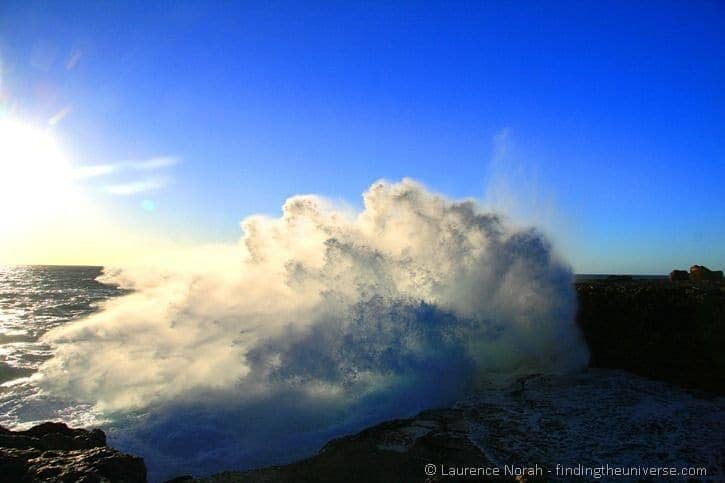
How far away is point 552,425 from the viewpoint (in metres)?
8.50

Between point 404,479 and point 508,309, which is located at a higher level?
point 508,309

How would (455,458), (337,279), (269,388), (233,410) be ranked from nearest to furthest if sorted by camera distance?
(455,458) < (233,410) < (269,388) < (337,279)

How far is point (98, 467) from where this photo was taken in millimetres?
5426

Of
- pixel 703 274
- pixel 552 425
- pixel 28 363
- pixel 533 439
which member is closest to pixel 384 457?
pixel 533 439

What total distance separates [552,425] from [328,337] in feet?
17.9

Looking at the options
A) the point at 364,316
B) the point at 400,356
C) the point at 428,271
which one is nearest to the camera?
the point at 400,356

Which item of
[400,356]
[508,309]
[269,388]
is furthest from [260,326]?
[508,309]

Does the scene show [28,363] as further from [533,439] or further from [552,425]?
[552,425]

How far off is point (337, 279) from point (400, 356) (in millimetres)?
2993

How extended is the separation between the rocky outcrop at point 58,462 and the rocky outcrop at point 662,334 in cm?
1228

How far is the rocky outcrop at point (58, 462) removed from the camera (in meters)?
5.19

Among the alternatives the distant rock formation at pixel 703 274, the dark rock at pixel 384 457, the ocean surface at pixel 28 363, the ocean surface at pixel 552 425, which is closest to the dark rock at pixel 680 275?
the distant rock formation at pixel 703 274

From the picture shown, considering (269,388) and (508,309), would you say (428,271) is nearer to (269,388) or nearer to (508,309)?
(508,309)

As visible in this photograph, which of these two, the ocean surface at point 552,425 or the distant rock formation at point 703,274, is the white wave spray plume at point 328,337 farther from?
the distant rock formation at point 703,274
